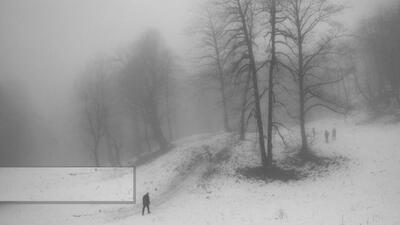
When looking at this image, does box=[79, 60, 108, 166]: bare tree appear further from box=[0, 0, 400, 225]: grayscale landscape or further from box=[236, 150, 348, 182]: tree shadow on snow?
box=[236, 150, 348, 182]: tree shadow on snow

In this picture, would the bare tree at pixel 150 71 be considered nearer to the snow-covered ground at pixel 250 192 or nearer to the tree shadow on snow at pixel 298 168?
the snow-covered ground at pixel 250 192

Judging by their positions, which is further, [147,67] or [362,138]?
[147,67]

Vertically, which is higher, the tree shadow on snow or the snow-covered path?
the tree shadow on snow

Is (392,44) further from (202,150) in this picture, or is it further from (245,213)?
(245,213)

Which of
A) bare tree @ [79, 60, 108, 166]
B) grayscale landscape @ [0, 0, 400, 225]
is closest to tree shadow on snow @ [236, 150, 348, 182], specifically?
grayscale landscape @ [0, 0, 400, 225]

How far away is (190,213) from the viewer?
16.3 metres

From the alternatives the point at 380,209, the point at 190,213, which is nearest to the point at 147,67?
the point at 190,213

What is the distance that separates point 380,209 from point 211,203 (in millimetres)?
8325
